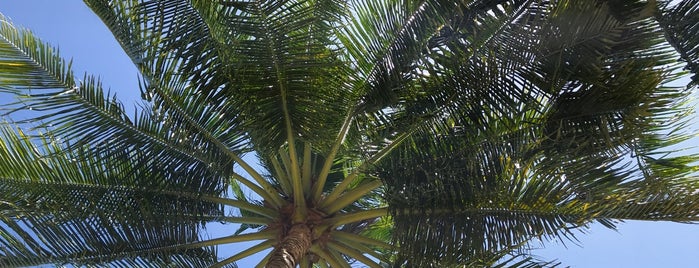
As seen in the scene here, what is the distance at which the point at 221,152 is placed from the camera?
6574mm

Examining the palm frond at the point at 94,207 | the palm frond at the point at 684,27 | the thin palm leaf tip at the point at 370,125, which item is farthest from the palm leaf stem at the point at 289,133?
the palm frond at the point at 684,27

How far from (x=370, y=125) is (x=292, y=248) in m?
1.22

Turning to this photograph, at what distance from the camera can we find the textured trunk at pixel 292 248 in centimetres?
544

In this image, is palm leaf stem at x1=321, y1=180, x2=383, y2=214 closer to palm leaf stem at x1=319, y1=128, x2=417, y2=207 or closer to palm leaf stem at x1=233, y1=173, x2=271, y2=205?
palm leaf stem at x1=319, y1=128, x2=417, y2=207

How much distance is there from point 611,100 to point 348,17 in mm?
2173

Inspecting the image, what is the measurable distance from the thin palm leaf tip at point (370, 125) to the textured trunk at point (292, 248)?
23 millimetres

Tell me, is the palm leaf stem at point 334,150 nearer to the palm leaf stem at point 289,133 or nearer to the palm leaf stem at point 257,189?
the palm leaf stem at point 289,133

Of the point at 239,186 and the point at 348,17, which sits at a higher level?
the point at 348,17

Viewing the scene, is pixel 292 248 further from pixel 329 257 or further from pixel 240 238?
pixel 240 238

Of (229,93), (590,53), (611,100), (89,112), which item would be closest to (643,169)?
(611,100)

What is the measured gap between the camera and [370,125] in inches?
244

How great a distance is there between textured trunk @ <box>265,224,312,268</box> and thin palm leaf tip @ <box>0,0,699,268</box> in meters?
0.02

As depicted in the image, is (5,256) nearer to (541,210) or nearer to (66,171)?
(66,171)

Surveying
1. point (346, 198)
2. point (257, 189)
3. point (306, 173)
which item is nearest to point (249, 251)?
point (257, 189)
